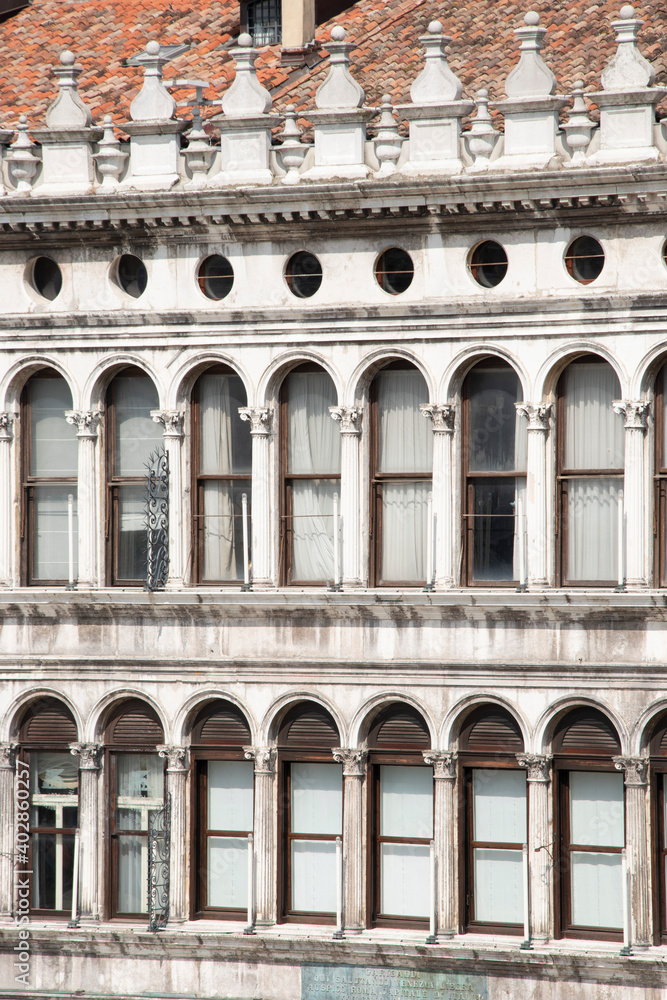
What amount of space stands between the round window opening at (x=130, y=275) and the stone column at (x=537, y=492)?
5.50m

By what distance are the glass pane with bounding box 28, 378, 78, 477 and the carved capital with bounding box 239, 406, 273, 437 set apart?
2710mm

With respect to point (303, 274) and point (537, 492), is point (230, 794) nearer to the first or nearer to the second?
point (537, 492)

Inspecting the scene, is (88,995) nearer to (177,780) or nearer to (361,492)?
(177,780)

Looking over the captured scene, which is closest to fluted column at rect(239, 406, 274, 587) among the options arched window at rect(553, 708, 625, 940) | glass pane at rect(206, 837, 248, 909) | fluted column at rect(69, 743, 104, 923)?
fluted column at rect(69, 743, 104, 923)

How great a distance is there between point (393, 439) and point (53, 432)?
4828 millimetres

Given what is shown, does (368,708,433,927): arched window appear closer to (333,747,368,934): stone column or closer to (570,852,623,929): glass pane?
(333,747,368,934): stone column

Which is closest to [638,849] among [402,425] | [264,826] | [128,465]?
[264,826]

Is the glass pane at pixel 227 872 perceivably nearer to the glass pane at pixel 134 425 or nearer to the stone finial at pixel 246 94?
the glass pane at pixel 134 425

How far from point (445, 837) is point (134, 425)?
6969 mm

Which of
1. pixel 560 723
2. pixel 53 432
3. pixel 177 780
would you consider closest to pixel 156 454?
pixel 53 432

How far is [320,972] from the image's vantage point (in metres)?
29.4

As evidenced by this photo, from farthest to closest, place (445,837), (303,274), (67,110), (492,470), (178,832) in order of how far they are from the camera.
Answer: (67,110)
(178,832)
(303,274)
(492,470)
(445,837)

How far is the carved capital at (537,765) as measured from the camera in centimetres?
2869

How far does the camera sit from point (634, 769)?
28266 millimetres
